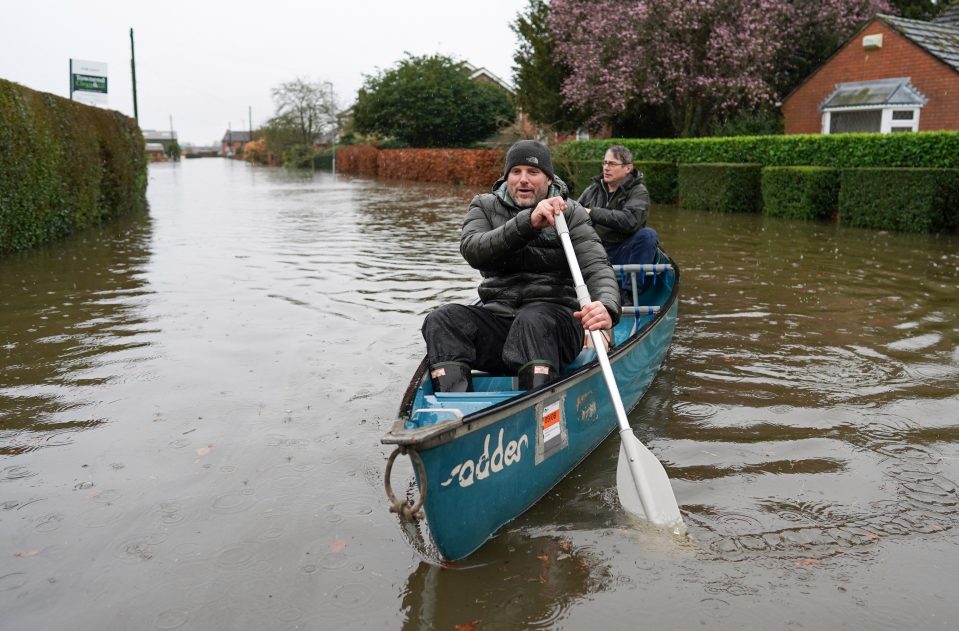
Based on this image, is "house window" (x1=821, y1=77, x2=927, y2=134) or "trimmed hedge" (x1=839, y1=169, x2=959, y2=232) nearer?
"trimmed hedge" (x1=839, y1=169, x2=959, y2=232)

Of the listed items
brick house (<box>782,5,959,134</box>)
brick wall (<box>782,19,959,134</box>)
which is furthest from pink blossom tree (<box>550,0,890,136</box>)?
brick house (<box>782,5,959,134</box>)

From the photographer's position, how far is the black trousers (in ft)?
14.8

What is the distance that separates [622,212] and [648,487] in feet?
12.6

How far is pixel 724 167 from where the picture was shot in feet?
63.8

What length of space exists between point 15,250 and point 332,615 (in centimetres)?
1134

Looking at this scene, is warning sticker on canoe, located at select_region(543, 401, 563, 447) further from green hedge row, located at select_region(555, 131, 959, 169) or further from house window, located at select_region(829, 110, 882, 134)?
house window, located at select_region(829, 110, 882, 134)

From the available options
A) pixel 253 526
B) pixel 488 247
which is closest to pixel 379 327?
pixel 488 247

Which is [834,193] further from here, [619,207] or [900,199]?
[619,207]

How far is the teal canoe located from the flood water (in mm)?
169

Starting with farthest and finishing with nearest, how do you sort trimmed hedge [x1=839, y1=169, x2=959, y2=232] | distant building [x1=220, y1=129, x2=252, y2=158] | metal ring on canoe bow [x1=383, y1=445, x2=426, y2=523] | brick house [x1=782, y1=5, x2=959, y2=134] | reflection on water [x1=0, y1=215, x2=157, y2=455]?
distant building [x1=220, y1=129, x2=252, y2=158] < brick house [x1=782, y1=5, x2=959, y2=134] < trimmed hedge [x1=839, y1=169, x2=959, y2=232] < reflection on water [x1=0, y1=215, x2=157, y2=455] < metal ring on canoe bow [x1=383, y1=445, x2=426, y2=523]

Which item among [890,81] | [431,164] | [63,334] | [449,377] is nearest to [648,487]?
[449,377]

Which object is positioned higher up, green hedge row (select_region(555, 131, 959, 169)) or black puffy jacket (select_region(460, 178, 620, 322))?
green hedge row (select_region(555, 131, 959, 169))

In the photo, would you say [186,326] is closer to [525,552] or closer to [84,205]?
[525,552]

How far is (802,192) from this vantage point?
55.8 ft
